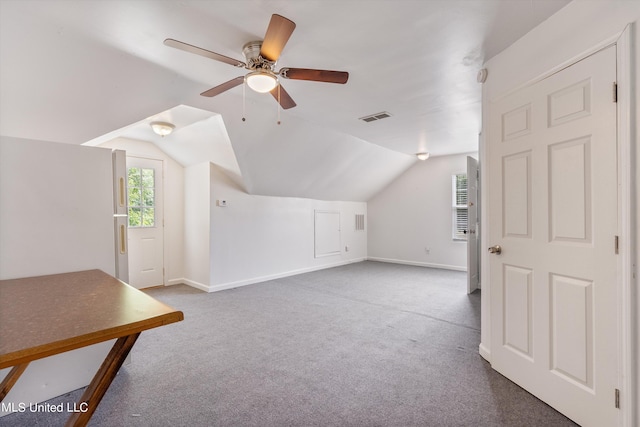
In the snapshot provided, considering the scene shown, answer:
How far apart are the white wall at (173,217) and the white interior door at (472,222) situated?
190 inches

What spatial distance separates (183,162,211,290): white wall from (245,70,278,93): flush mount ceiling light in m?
2.90

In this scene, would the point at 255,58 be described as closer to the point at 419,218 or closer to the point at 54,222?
the point at 54,222

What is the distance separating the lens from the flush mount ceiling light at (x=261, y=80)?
2039 mm

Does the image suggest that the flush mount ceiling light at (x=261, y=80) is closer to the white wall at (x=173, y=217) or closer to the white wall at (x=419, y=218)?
the white wall at (x=173, y=217)

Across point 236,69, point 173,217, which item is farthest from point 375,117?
point 173,217

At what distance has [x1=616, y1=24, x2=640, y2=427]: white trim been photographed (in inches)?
56.9

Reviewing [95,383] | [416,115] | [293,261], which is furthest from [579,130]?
[293,261]

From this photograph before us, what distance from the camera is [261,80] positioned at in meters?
2.07

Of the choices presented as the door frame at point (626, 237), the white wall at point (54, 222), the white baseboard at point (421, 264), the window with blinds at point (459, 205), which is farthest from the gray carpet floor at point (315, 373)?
the window with blinds at point (459, 205)

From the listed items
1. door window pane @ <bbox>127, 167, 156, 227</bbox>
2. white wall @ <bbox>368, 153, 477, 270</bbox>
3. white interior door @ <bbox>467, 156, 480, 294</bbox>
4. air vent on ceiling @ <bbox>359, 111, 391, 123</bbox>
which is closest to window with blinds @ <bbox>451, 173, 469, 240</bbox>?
white wall @ <bbox>368, 153, 477, 270</bbox>

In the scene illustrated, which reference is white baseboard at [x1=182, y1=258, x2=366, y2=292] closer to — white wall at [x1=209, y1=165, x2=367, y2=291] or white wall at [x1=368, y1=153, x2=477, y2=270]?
white wall at [x1=209, y1=165, x2=367, y2=291]

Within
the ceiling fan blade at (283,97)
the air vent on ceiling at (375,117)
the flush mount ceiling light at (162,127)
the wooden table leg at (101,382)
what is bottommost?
the wooden table leg at (101,382)

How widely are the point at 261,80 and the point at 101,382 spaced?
190 cm

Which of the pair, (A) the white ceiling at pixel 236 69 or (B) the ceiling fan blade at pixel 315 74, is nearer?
(A) the white ceiling at pixel 236 69
